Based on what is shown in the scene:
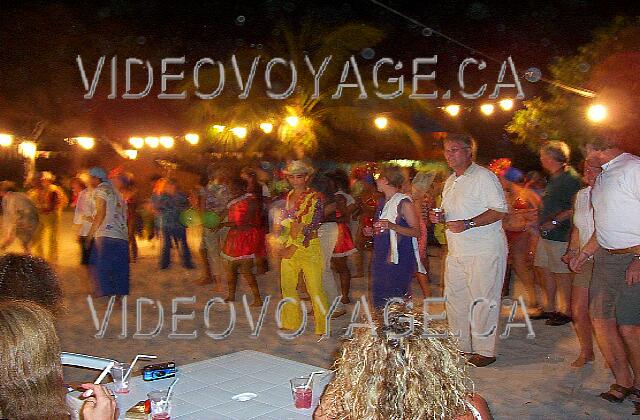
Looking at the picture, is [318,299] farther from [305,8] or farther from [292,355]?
[305,8]

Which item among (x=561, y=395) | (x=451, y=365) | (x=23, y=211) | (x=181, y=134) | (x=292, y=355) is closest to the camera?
(x=451, y=365)

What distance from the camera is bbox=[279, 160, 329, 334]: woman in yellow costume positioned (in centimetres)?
622

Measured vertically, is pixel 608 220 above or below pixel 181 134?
below

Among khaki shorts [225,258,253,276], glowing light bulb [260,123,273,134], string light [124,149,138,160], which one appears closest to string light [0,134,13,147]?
string light [124,149,138,160]

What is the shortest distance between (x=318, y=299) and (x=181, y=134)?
60.2 feet

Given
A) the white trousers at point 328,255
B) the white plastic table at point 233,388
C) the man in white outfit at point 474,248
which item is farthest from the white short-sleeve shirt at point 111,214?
the white plastic table at point 233,388

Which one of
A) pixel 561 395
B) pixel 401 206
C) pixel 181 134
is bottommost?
pixel 561 395

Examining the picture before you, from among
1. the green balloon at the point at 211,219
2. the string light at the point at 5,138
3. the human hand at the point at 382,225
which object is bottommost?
the human hand at the point at 382,225

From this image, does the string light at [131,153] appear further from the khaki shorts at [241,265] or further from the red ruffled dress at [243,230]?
the red ruffled dress at [243,230]

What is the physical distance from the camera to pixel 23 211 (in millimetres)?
8352

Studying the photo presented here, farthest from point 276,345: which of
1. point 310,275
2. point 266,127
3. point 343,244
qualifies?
point 266,127

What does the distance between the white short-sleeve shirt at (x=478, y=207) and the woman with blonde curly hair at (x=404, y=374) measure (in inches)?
135

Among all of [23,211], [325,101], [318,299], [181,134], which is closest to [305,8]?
[325,101]

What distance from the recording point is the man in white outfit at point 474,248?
538 centimetres
